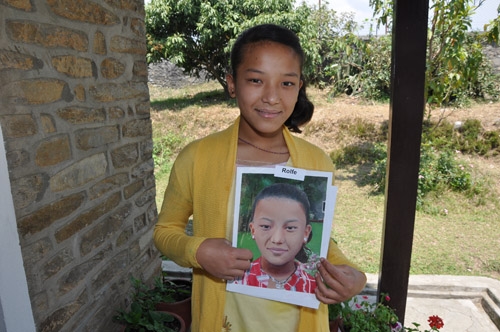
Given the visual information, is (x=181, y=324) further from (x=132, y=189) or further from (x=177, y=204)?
(x=177, y=204)

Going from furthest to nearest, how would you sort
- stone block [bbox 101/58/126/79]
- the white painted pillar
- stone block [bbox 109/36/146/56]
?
stone block [bbox 109/36/146/56] < stone block [bbox 101/58/126/79] < the white painted pillar

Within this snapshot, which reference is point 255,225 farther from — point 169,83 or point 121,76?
point 169,83

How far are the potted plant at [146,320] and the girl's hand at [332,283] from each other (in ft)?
5.01

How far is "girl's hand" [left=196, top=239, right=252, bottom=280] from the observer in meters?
0.99

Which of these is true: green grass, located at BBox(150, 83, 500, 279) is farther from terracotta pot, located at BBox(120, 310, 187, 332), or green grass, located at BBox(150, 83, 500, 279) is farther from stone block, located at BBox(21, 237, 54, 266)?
stone block, located at BBox(21, 237, 54, 266)

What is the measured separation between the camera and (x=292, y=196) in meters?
1.02

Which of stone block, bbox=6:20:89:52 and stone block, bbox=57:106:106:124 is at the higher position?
stone block, bbox=6:20:89:52

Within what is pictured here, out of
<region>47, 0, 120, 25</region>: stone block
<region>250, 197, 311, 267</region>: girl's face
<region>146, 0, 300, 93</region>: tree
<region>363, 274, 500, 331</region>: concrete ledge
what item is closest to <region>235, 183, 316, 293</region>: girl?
<region>250, 197, 311, 267</region>: girl's face

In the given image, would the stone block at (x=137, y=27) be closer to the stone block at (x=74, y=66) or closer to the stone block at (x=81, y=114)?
the stone block at (x=74, y=66)

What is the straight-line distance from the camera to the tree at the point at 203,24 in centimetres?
933

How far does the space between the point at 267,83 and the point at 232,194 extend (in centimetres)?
36

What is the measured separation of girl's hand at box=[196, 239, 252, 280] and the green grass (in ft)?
10.3

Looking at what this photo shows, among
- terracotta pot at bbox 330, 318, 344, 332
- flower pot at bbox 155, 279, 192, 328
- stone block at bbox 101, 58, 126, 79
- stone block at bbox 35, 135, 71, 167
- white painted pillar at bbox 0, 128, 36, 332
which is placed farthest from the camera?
flower pot at bbox 155, 279, 192, 328

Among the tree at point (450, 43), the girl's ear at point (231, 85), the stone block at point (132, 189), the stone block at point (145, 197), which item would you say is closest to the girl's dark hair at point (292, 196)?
the girl's ear at point (231, 85)
